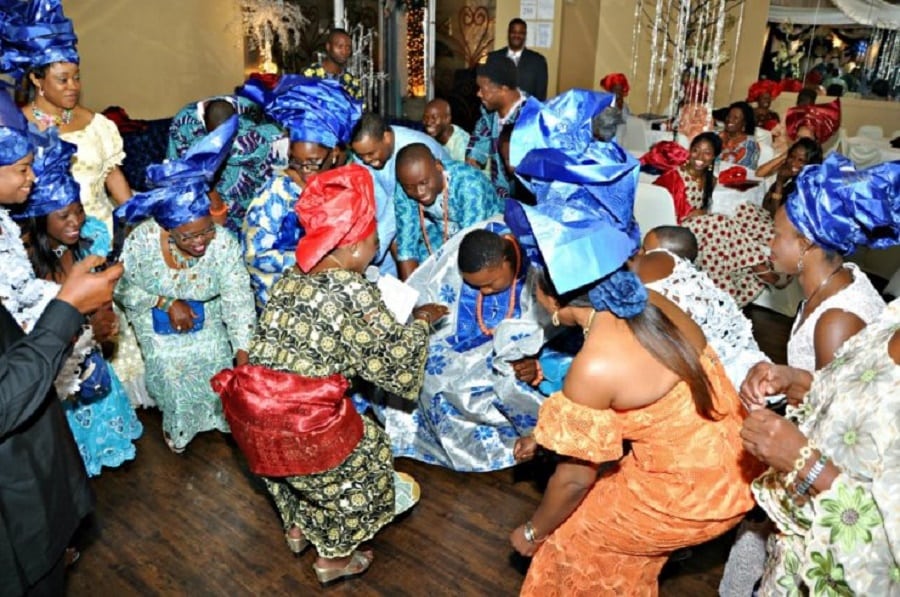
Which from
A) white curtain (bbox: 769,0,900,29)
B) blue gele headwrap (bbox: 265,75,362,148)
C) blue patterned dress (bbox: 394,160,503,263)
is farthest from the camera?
white curtain (bbox: 769,0,900,29)

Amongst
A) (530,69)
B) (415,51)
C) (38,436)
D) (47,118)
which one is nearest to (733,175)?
(530,69)

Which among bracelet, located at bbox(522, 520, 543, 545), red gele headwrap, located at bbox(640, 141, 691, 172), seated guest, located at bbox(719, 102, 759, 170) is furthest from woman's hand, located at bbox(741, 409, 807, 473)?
seated guest, located at bbox(719, 102, 759, 170)

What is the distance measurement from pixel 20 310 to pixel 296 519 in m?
1.20

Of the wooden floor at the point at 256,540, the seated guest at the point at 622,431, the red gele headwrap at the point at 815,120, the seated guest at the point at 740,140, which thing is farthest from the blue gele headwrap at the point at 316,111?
the red gele headwrap at the point at 815,120

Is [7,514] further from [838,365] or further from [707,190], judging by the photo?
[707,190]

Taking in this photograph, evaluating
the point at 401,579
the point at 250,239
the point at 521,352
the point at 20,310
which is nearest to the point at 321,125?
the point at 250,239

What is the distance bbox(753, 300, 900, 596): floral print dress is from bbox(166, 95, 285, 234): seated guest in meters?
3.16

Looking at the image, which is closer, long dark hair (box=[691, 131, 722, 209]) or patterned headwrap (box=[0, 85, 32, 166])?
patterned headwrap (box=[0, 85, 32, 166])

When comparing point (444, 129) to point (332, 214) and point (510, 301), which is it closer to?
point (510, 301)

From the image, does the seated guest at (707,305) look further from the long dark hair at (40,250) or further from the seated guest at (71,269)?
the long dark hair at (40,250)

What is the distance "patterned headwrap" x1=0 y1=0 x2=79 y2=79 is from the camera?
9.93 feet

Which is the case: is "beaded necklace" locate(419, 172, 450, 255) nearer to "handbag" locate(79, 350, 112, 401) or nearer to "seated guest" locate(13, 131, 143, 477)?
"seated guest" locate(13, 131, 143, 477)

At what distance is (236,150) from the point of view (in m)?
3.98

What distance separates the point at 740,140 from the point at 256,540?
506 cm
